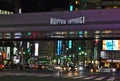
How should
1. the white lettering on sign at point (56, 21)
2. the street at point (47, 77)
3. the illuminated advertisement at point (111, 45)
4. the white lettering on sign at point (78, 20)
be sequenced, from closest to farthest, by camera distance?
the street at point (47, 77) → the white lettering on sign at point (78, 20) → the white lettering on sign at point (56, 21) → the illuminated advertisement at point (111, 45)

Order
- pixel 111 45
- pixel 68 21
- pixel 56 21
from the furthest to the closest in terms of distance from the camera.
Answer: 1. pixel 111 45
2. pixel 56 21
3. pixel 68 21

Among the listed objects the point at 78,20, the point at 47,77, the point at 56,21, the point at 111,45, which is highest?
the point at 78,20

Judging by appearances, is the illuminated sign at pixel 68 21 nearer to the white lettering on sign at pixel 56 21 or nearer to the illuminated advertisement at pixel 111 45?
the white lettering on sign at pixel 56 21

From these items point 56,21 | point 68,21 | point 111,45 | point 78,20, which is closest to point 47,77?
point 78,20

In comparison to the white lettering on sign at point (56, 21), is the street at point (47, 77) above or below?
below

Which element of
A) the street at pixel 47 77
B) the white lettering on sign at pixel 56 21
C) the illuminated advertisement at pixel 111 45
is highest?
the white lettering on sign at pixel 56 21

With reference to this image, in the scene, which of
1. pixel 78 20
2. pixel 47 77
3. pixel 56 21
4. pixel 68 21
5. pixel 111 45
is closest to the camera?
pixel 47 77

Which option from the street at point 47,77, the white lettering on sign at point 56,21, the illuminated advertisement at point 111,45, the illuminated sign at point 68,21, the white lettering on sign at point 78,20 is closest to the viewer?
the street at point 47,77

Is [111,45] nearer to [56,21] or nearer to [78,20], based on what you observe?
[56,21]

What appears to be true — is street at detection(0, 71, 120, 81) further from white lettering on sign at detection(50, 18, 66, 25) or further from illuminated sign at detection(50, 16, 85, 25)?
white lettering on sign at detection(50, 18, 66, 25)

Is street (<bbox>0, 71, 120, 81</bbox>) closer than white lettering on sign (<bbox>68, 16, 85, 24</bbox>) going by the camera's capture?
Yes

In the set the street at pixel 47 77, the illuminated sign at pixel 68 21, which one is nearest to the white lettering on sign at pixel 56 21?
the illuminated sign at pixel 68 21

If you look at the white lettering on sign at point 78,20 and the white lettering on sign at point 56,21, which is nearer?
the white lettering on sign at point 78,20

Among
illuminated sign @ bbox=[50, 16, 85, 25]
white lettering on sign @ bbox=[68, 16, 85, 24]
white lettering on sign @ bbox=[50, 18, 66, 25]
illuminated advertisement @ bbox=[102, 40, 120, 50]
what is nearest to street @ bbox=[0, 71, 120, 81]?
white lettering on sign @ bbox=[68, 16, 85, 24]
